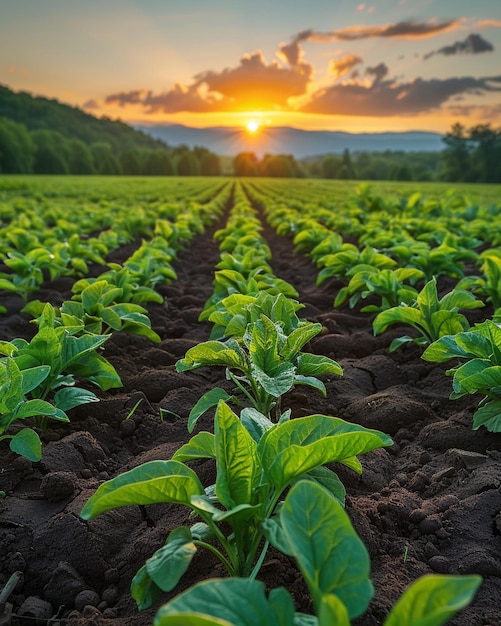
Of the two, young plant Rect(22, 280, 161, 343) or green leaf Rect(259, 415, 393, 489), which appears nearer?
green leaf Rect(259, 415, 393, 489)

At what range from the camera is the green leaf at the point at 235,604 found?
1.10 metres

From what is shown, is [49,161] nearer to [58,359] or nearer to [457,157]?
[457,157]

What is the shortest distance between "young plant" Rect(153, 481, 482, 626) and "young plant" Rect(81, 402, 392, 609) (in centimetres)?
27

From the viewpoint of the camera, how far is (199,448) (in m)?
1.96

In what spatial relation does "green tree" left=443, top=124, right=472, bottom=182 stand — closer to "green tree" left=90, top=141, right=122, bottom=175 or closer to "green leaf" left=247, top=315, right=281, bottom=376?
"green tree" left=90, top=141, right=122, bottom=175

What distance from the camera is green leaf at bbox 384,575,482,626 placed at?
1031mm

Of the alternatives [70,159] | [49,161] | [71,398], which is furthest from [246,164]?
[71,398]

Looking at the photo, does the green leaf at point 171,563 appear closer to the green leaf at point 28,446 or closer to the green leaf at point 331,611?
the green leaf at point 331,611

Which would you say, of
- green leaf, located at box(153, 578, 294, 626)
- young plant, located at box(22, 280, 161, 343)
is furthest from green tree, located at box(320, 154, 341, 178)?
green leaf, located at box(153, 578, 294, 626)

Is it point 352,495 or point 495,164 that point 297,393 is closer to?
point 352,495

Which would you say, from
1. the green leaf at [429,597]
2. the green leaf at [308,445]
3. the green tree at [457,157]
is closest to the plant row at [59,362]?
the green leaf at [308,445]

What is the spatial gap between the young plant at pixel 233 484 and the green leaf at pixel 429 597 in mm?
502

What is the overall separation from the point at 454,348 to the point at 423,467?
66 cm

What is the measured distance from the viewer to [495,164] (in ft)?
214
